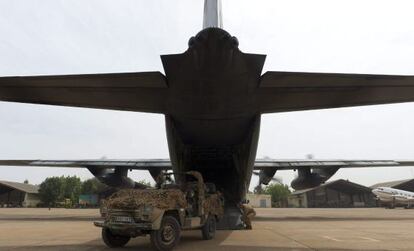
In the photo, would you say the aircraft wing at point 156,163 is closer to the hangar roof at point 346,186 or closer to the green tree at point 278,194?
the hangar roof at point 346,186

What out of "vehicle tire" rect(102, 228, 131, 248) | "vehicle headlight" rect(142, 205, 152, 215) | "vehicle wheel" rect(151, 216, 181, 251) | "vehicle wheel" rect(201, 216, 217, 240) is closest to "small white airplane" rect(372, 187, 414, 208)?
"vehicle wheel" rect(201, 216, 217, 240)

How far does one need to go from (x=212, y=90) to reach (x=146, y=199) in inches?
131

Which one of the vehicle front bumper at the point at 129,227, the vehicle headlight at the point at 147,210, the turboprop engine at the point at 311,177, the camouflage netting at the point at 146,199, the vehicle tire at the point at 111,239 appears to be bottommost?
the vehicle tire at the point at 111,239

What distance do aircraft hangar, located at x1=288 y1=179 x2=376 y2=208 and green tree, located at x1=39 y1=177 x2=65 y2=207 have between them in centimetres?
5678

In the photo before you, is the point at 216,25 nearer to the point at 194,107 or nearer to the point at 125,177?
the point at 194,107

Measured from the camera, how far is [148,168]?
24.5m

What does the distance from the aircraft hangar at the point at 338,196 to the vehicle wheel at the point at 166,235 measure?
250 feet

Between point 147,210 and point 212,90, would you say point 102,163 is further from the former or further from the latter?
point 212,90

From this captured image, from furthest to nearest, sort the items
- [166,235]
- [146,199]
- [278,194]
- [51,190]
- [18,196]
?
[278,194]
[18,196]
[51,190]
[146,199]
[166,235]

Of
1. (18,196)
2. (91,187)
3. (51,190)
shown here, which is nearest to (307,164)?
(51,190)

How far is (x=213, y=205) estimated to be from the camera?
11.7m

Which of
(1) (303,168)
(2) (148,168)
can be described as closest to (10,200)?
(2) (148,168)

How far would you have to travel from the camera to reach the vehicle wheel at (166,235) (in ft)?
27.5

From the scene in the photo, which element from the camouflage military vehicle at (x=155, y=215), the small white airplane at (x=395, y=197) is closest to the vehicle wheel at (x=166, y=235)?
the camouflage military vehicle at (x=155, y=215)
